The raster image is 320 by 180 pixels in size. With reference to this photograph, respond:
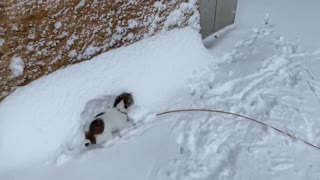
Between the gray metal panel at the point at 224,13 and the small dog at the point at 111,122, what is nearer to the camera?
the small dog at the point at 111,122

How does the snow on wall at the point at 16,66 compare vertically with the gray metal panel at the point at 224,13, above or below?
below

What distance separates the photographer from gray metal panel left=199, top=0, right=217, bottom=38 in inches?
122

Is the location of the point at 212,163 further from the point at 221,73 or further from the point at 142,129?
the point at 221,73

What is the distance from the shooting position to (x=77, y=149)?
6.80ft

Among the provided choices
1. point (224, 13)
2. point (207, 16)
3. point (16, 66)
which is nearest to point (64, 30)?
point (16, 66)

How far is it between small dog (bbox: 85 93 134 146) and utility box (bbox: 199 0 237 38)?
1.19m

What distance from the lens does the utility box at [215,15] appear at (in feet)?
10.3

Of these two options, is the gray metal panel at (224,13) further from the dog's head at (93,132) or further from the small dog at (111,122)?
the dog's head at (93,132)

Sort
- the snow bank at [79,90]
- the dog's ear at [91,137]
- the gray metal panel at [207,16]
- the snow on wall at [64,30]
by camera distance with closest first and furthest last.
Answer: the snow on wall at [64,30]
the snow bank at [79,90]
the dog's ear at [91,137]
the gray metal panel at [207,16]

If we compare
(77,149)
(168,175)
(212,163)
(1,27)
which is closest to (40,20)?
(1,27)

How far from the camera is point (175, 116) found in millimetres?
2340

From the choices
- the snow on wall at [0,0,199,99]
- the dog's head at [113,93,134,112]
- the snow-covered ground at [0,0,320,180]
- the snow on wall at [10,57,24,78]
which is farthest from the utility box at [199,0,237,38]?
the snow on wall at [10,57,24,78]

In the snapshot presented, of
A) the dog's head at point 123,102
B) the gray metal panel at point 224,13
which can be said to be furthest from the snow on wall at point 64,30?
the gray metal panel at point 224,13

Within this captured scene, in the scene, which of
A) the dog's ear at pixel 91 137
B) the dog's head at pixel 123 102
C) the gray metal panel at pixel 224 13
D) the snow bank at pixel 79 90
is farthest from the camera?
the gray metal panel at pixel 224 13
